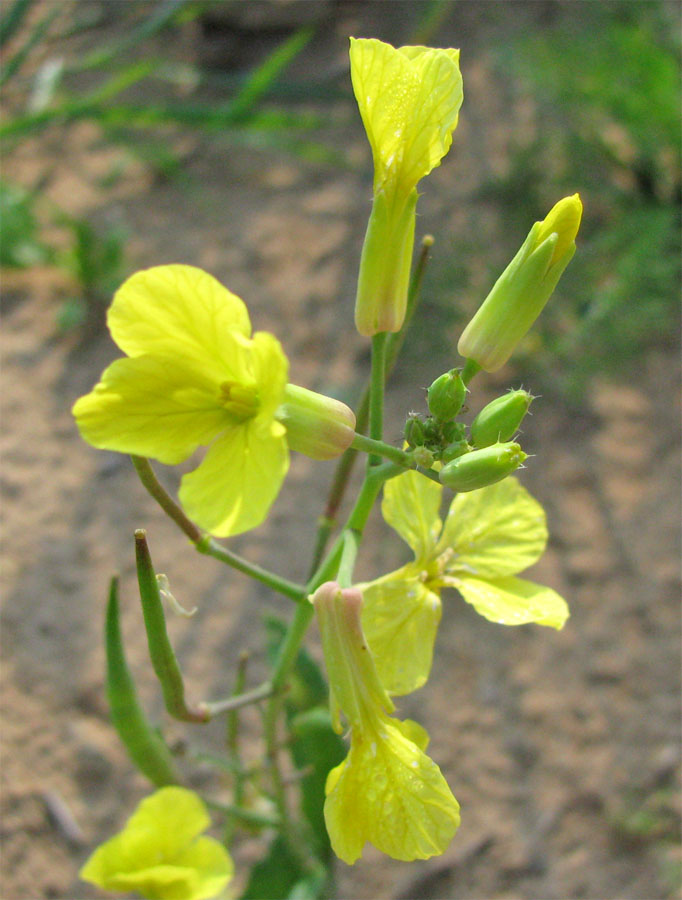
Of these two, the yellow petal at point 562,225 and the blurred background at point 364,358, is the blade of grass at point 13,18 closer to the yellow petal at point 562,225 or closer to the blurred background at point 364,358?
the blurred background at point 364,358

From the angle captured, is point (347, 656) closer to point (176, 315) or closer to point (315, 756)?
point (176, 315)

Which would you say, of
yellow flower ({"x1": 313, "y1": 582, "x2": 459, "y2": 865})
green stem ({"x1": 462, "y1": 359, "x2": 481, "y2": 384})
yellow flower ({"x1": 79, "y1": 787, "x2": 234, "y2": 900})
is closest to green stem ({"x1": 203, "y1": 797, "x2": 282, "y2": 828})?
yellow flower ({"x1": 79, "y1": 787, "x2": 234, "y2": 900})

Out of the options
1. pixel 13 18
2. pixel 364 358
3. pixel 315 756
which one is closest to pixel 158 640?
pixel 315 756

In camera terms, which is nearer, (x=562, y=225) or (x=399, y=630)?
(x=562, y=225)

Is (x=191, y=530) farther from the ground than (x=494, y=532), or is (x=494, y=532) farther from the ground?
(x=191, y=530)

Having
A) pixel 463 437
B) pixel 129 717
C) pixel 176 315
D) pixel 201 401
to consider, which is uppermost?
pixel 176 315

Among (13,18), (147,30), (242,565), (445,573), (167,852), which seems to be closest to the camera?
(242,565)

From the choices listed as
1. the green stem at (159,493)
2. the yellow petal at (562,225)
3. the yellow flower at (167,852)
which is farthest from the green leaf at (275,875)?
the yellow petal at (562,225)
